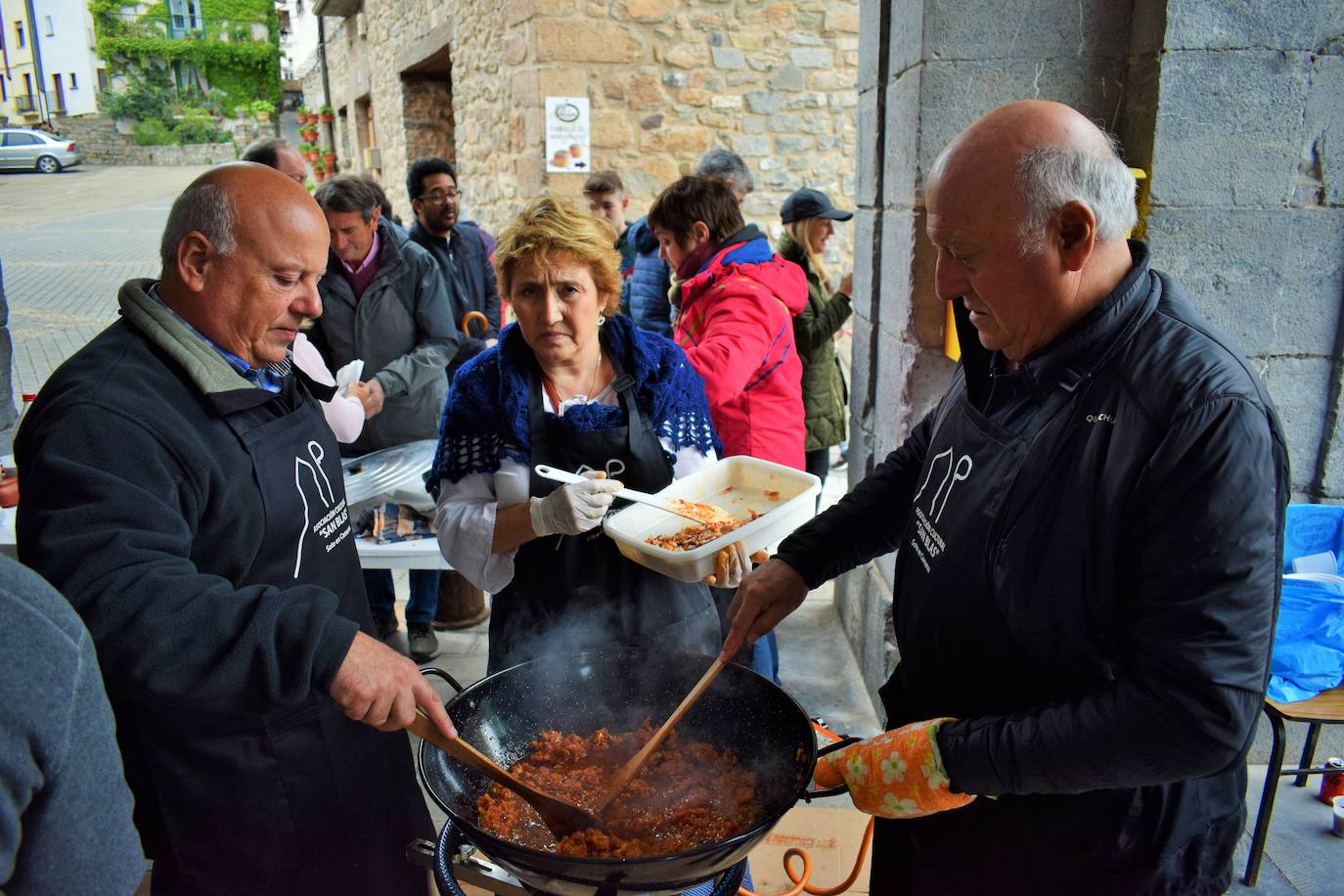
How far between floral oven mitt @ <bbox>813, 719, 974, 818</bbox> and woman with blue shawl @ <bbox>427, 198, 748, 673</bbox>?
2.44ft

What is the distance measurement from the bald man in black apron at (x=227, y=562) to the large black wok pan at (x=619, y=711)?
225 mm

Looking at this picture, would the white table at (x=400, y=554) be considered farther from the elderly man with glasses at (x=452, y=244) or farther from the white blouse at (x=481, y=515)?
the elderly man with glasses at (x=452, y=244)

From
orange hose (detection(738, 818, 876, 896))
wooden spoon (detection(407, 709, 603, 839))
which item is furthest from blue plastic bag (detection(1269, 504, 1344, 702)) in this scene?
wooden spoon (detection(407, 709, 603, 839))

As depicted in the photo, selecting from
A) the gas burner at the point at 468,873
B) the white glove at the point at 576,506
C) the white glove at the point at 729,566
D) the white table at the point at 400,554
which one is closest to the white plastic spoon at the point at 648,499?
the white glove at the point at 576,506

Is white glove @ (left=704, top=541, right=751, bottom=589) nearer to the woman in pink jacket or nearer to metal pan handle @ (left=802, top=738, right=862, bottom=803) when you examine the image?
metal pan handle @ (left=802, top=738, right=862, bottom=803)

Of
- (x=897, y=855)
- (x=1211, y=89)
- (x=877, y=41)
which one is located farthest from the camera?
(x=877, y=41)

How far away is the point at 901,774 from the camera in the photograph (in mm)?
1409

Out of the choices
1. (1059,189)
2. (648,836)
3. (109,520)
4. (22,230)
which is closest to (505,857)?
(648,836)

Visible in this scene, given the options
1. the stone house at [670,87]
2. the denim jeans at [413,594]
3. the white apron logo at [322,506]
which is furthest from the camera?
the stone house at [670,87]

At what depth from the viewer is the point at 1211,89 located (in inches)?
107

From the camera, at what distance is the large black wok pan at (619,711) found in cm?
176

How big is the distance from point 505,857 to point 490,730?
0.59m

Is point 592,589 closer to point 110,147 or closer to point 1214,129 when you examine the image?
point 1214,129

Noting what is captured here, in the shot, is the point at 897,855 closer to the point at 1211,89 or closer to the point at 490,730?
the point at 490,730
